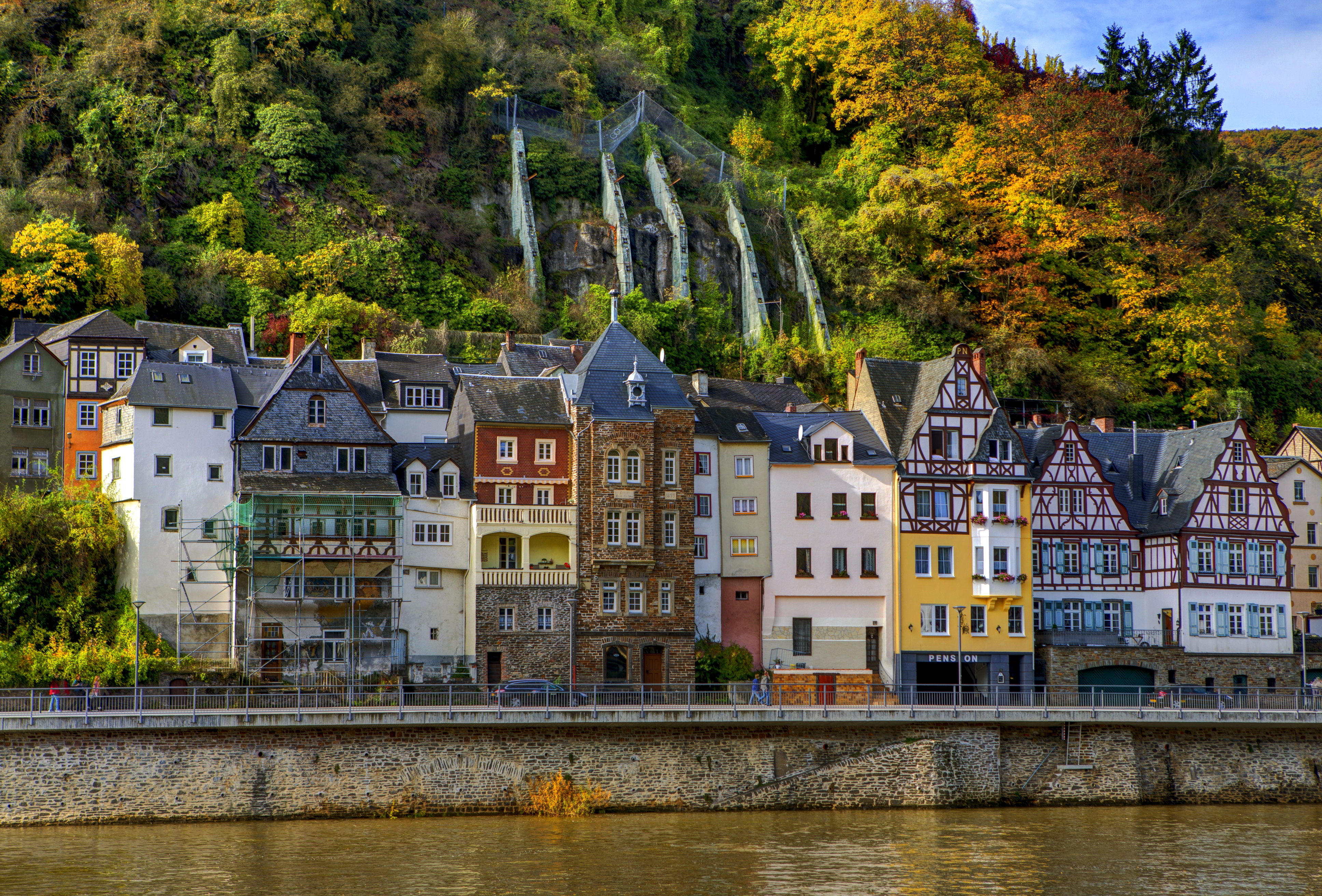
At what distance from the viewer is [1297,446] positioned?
58438mm

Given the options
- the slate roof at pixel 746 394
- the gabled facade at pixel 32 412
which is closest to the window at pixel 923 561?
the slate roof at pixel 746 394

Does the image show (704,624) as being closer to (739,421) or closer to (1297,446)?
(739,421)

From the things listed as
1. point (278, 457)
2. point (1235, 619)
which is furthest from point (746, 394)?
point (1235, 619)

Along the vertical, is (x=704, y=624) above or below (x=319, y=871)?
above

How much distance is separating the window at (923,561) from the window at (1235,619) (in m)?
10.5

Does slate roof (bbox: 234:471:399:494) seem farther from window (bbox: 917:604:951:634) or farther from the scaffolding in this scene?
window (bbox: 917:604:951:634)

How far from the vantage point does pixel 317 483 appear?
45188 millimetres

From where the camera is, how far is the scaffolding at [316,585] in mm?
43344

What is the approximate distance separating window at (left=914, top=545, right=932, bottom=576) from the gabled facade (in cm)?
2862

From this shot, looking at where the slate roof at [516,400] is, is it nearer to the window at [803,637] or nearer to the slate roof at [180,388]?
the slate roof at [180,388]

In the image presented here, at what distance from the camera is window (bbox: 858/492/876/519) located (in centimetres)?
4997

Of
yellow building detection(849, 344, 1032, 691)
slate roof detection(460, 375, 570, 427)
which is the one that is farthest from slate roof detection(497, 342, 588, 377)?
yellow building detection(849, 344, 1032, 691)

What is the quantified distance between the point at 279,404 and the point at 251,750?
13.8m

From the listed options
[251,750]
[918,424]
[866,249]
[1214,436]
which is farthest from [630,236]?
[251,750]
